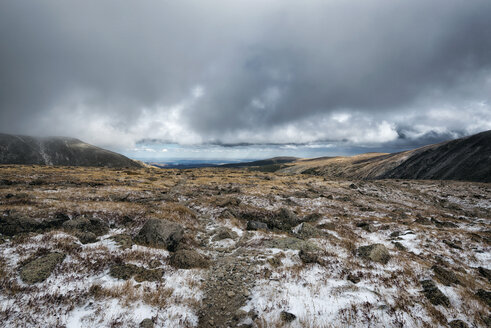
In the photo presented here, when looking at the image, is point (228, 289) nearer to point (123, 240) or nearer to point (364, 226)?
point (123, 240)

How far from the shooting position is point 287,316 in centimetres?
770

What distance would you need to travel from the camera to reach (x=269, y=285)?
32.4ft

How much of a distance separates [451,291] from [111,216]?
78.9 feet

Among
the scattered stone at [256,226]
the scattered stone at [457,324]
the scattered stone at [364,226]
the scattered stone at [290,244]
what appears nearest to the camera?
the scattered stone at [457,324]

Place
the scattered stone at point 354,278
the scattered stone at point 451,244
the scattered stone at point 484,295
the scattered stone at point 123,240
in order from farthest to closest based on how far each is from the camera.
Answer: the scattered stone at point 451,244 → the scattered stone at point 123,240 → the scattered stone at point 354,278 → the scattered stone at point 484,295

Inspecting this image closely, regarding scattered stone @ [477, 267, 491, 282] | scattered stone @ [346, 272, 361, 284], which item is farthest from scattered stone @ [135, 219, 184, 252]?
scattered stone @ [477, 267, 491, 282]

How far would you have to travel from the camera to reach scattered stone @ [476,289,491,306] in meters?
8.83

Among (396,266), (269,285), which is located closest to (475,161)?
(396,266)

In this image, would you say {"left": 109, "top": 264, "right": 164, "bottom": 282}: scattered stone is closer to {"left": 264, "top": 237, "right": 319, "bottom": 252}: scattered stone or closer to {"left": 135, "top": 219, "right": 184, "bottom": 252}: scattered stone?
{"left": 135, "top": 219, "right": 184, "bottom": 252}: scattered stone

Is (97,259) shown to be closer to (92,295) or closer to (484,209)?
(92,295)

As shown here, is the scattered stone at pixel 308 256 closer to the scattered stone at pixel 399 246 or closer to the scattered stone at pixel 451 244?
the scattered stone at pixel 399 246

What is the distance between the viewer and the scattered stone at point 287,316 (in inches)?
298

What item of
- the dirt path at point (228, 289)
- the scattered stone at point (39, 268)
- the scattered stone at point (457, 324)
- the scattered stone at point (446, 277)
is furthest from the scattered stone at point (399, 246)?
the scattered stone at point (39, 268)

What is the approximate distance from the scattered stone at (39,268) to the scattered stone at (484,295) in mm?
19458
